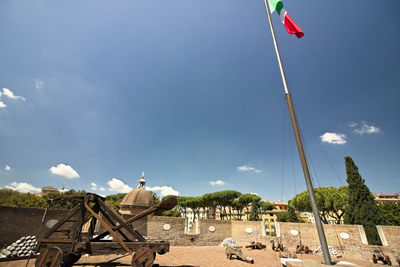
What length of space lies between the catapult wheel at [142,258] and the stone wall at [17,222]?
37.8 feet

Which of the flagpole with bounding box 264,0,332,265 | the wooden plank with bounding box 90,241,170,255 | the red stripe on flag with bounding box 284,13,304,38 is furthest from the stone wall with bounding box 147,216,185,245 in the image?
the red stripe on flag with bounding box 284,13,304,38

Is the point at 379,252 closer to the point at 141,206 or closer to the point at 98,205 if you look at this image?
the point at 98,205

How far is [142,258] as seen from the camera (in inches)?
202

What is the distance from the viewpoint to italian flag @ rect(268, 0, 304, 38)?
6.46m

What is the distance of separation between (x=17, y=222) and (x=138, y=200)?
11219 millimetres

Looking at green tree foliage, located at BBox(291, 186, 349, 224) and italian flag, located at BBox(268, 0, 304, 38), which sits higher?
italian flag, located at BBox(268, 0, 304, 38)

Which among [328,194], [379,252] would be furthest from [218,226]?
[328,194]

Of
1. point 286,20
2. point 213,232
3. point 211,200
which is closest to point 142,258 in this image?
point 286,20

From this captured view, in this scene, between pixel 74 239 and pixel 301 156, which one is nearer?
pixel 301 156

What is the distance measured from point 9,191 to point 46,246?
35.4 metres

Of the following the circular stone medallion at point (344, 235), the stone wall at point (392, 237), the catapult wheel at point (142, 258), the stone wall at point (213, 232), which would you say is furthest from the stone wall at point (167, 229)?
the stone wall at point (392, 237)

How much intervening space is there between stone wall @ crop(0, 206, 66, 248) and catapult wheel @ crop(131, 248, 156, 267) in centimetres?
1151

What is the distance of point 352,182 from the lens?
21.4 meters

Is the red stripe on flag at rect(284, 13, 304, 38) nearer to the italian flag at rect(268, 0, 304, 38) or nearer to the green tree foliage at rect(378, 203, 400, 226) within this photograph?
the italian flag at rect(268, 0, 304, 38)
